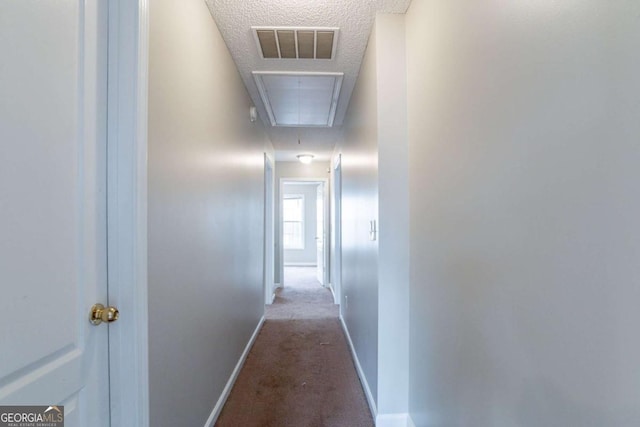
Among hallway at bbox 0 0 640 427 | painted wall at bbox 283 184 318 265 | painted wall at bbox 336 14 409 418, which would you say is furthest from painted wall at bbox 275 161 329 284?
painted wall at bbox 336 14 409 418

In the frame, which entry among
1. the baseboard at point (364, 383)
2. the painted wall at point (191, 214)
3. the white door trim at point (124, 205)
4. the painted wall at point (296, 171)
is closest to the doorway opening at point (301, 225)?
the painted wall at point (296, 171)

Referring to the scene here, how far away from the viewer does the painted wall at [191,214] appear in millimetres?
1205

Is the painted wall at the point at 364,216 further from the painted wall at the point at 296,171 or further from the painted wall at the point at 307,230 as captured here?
the painted wall at the point at 307,230

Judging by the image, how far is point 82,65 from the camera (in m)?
0.90

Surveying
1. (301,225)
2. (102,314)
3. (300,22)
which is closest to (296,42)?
(300,22)

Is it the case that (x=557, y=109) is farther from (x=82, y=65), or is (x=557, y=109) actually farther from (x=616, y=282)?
(x=82, y=65)

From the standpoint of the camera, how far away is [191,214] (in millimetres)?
1525

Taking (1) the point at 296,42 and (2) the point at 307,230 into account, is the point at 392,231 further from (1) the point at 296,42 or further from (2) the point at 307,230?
(2) the point at 307,230

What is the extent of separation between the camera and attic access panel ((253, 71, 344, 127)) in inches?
100

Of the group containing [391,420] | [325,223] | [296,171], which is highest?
[296,171]

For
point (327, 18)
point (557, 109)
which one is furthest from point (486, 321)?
point (327, 18)

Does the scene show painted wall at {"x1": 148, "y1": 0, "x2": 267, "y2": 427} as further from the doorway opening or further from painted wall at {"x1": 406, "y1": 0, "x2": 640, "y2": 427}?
the doorway opening

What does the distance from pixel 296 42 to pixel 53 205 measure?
1814mm

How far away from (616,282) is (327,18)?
190 centimetres
